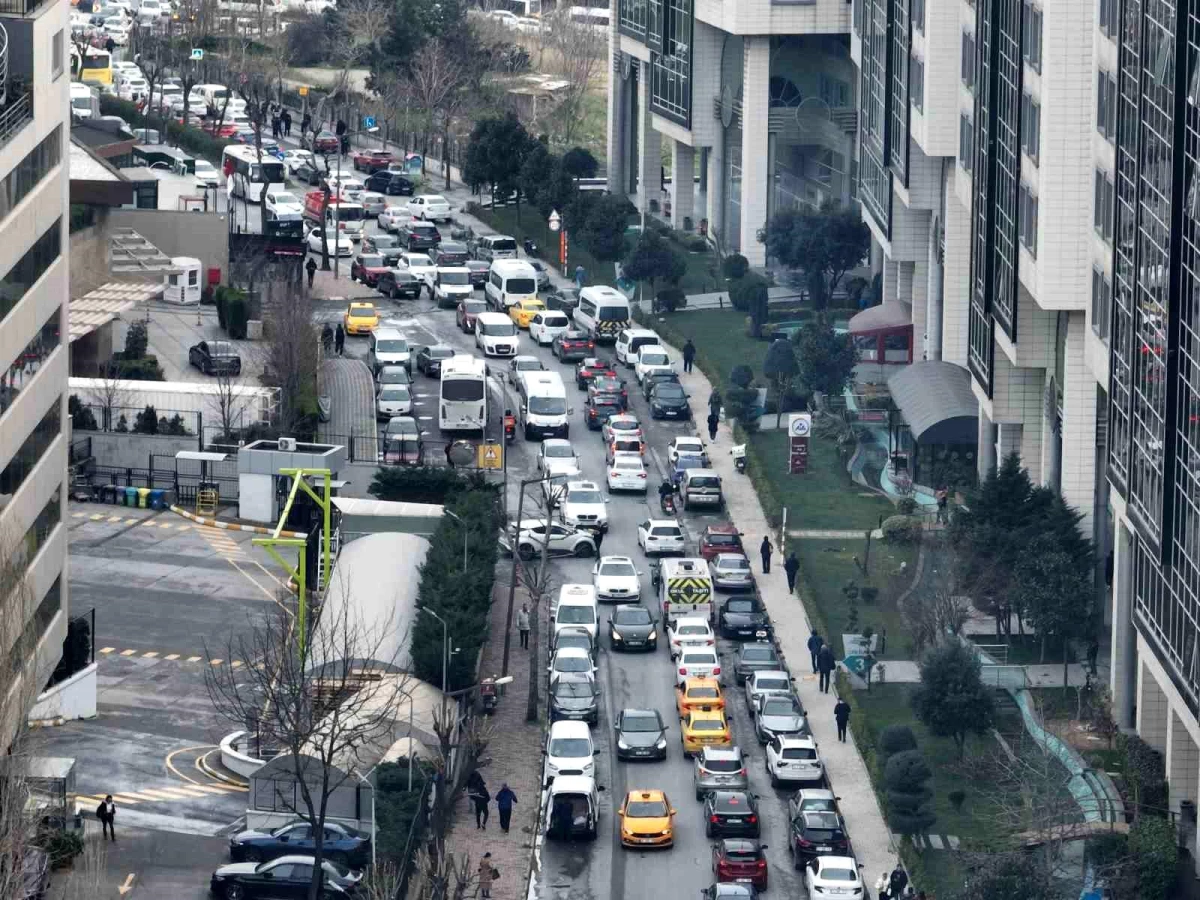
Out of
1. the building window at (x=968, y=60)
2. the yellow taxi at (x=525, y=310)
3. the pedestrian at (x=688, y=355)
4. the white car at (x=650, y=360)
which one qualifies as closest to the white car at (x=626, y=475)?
the white car at (x=650, y=360)

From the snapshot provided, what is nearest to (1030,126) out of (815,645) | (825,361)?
(815,645)

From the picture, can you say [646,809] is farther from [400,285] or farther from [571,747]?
[400,285]

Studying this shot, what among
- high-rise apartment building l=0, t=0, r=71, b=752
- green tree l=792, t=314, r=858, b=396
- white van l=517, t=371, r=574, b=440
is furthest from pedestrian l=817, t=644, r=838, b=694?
green tree l=792, t=314, r=858, b=396

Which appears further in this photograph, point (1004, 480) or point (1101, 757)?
point (1004, 480)

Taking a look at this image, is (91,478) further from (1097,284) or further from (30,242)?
(1097,284)

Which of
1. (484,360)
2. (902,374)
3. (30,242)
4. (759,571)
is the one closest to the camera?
(30,242)

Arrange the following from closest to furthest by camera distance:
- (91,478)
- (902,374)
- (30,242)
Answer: (30,242)
(91,478)
(902,374)

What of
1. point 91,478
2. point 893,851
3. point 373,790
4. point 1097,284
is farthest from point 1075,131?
point 91,478
